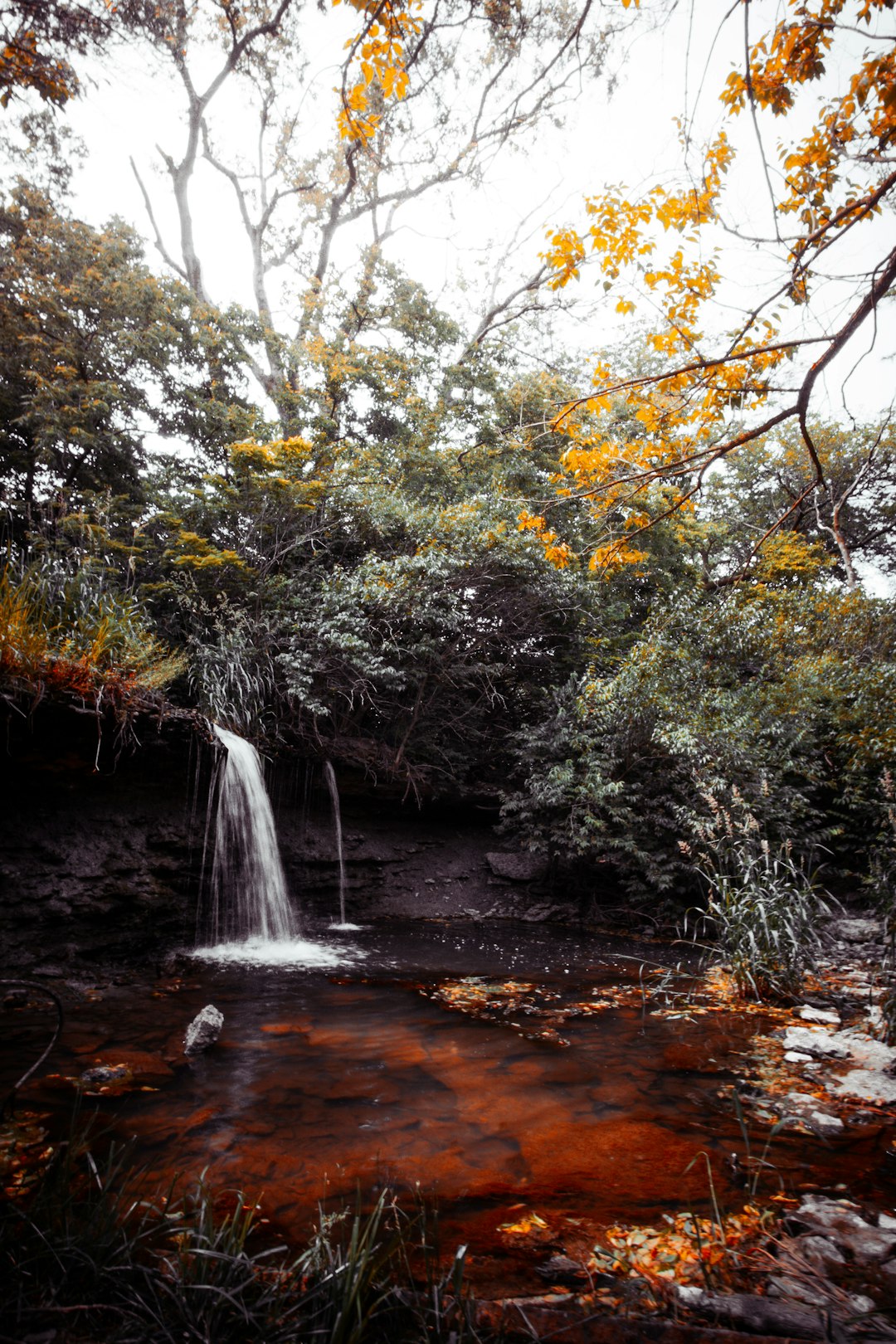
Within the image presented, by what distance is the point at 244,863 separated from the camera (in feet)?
22.2

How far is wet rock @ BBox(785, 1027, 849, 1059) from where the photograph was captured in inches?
131

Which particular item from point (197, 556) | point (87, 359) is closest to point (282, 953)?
point (197, 556)

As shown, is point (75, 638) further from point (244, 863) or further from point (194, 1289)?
point (194, 1289)

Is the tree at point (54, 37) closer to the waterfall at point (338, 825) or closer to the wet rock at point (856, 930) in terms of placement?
the waterfall at point (338, 825)

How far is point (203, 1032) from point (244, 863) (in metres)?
3.47

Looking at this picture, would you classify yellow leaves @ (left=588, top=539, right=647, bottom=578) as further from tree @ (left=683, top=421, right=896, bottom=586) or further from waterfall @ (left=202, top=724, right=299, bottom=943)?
tree @ (left=683, top=421, right=896, bottom=586)

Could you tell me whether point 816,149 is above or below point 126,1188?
above

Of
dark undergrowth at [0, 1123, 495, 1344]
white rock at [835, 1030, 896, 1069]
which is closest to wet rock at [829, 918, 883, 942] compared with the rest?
white rock at [835, 1030, 896, 1069]

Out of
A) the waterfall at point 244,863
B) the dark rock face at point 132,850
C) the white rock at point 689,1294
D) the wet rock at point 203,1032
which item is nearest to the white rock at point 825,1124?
the white rock at point 689,1294

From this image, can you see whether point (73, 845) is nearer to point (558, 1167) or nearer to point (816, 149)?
point (558, 1167)

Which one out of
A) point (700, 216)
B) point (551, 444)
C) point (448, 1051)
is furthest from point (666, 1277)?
point (551, 444)

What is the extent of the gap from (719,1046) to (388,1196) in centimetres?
228

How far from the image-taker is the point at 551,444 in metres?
12.3

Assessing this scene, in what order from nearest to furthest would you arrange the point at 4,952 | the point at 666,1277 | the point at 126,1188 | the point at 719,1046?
the point at 666,1277
the point at 126,1188
the point at 719,1046
the point at 4,952
